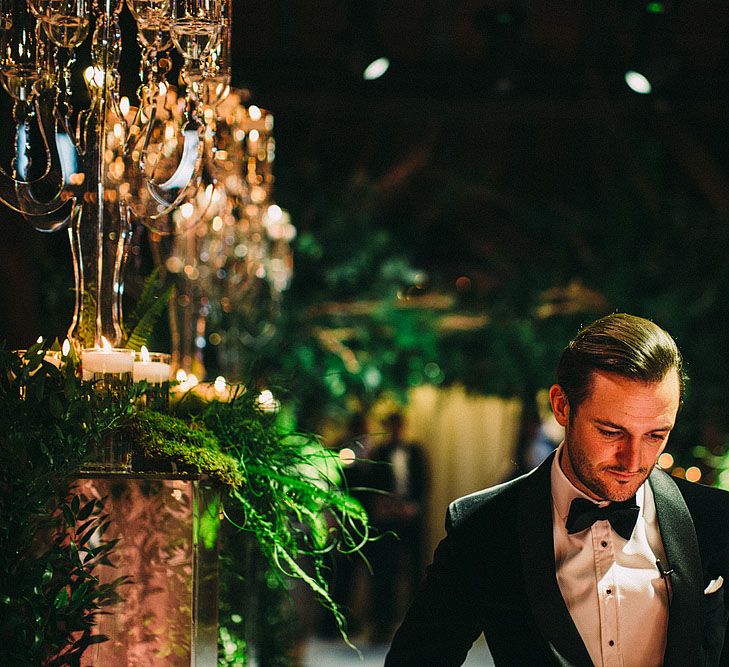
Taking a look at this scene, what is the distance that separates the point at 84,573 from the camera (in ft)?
7.60

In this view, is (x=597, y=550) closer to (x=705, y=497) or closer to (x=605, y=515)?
(x=605, y=515)

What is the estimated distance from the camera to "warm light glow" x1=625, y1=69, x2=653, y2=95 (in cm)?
638

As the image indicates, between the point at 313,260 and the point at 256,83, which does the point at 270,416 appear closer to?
the point at 256,83

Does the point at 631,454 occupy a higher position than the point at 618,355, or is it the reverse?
the point at 618,355

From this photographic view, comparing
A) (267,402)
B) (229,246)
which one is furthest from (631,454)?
(229,246)

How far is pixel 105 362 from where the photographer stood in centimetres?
258

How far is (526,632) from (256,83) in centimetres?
530

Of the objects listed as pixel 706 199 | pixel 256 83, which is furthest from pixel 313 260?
pixel 706 199

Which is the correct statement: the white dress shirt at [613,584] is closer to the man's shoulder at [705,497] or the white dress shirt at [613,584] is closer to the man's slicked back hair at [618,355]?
the man's shoulder at [705,497]

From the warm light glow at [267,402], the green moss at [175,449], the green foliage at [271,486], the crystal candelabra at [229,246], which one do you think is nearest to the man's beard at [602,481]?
the green foliage at [271,486]

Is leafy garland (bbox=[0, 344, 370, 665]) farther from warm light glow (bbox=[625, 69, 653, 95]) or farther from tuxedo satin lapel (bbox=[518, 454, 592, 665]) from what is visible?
warm light glow (bbox=[625, 69, 653, 95])

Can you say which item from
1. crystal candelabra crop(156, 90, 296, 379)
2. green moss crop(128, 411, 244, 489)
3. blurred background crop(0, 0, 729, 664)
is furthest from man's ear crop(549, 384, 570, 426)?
blurred background crop(0, 0, 729, 664)

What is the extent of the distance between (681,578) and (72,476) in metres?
1.31

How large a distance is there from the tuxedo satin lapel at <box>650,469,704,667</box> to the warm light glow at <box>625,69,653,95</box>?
4.52 metres
